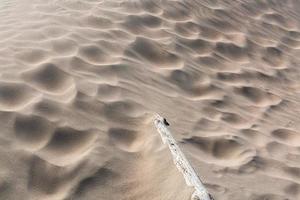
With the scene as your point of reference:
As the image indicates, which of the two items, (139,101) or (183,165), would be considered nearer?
(183,165)

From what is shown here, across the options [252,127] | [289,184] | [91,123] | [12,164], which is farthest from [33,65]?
[289,184]

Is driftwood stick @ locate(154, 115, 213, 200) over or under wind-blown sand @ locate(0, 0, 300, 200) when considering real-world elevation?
over

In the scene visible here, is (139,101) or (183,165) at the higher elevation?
(183,165)

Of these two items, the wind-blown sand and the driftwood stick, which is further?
the wind-blown sand

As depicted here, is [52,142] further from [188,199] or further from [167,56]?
[167,56]
